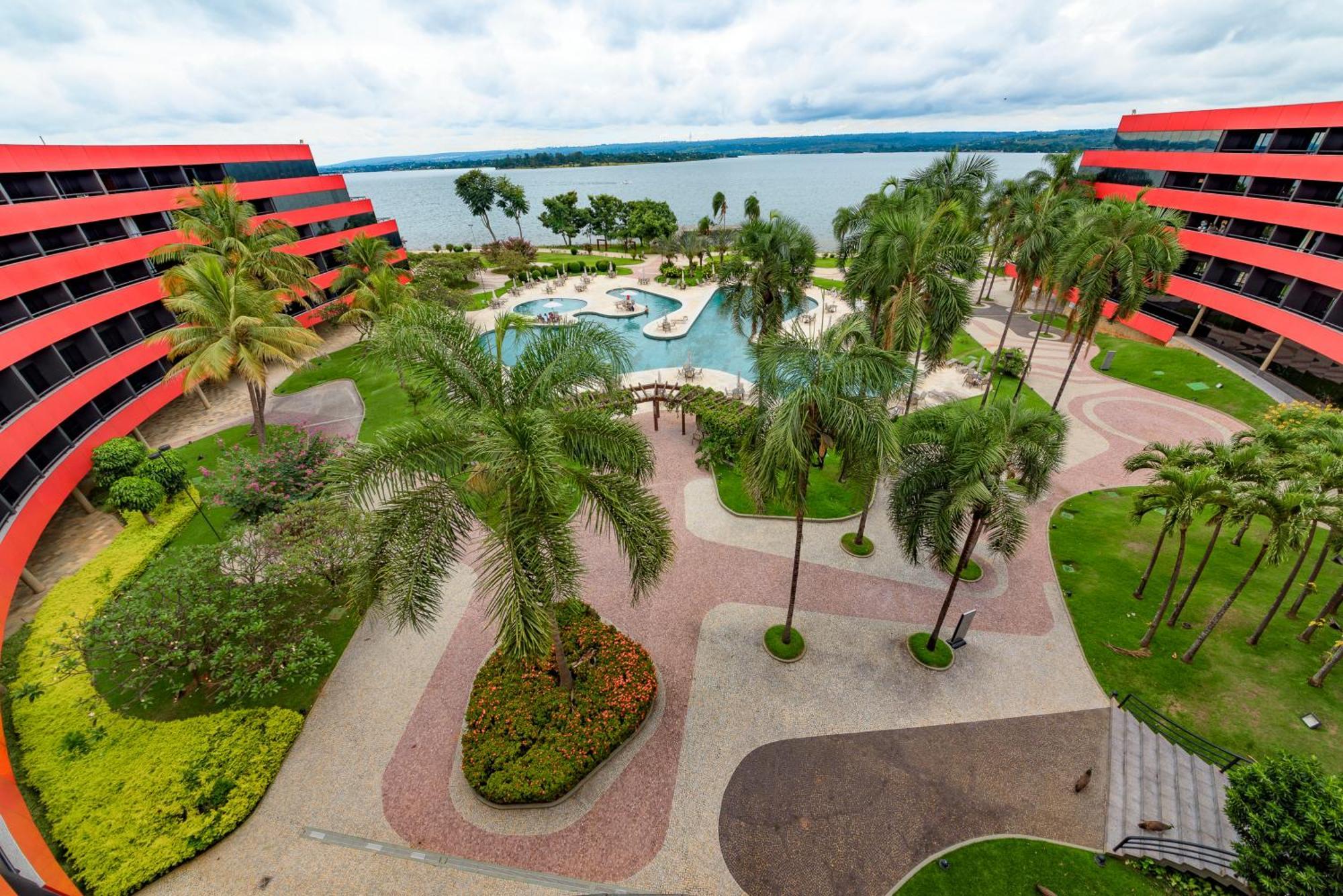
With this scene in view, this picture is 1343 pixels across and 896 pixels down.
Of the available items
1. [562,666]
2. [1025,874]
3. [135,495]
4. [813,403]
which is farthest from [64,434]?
[1025,874]

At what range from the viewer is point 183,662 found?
11.9 metres

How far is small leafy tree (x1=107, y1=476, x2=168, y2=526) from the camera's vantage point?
59.2 ft

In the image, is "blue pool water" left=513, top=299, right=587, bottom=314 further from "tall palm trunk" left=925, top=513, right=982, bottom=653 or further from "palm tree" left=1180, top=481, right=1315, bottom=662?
"palm tree" left=1180, top=481, right=1315, bottom=662

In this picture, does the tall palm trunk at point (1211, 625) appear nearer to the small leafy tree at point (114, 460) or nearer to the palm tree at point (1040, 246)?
the palm tree at point (1040, 246)

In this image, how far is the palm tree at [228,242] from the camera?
24812 millimetres

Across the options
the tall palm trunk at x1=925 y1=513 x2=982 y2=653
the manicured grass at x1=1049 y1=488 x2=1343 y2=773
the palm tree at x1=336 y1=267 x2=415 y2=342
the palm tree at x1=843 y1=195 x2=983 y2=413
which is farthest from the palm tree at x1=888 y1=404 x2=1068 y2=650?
the palm tree at x1=336 y1=267 x2=415 y2=342

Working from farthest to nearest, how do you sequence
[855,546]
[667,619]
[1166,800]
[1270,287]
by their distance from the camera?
[1270,287] < [855,546] < [667,619] < [1166,800]

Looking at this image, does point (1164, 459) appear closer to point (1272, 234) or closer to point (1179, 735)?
point (1179, 735)

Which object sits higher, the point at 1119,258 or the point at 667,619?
the point at 1119,258

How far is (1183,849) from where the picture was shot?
959 centimetres

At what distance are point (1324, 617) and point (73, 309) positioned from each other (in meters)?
44.5

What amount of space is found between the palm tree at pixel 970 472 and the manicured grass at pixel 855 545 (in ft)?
16.4

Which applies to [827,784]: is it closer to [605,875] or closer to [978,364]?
[605,875]

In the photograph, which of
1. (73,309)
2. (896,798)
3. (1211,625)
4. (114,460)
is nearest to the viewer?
(896,798)
